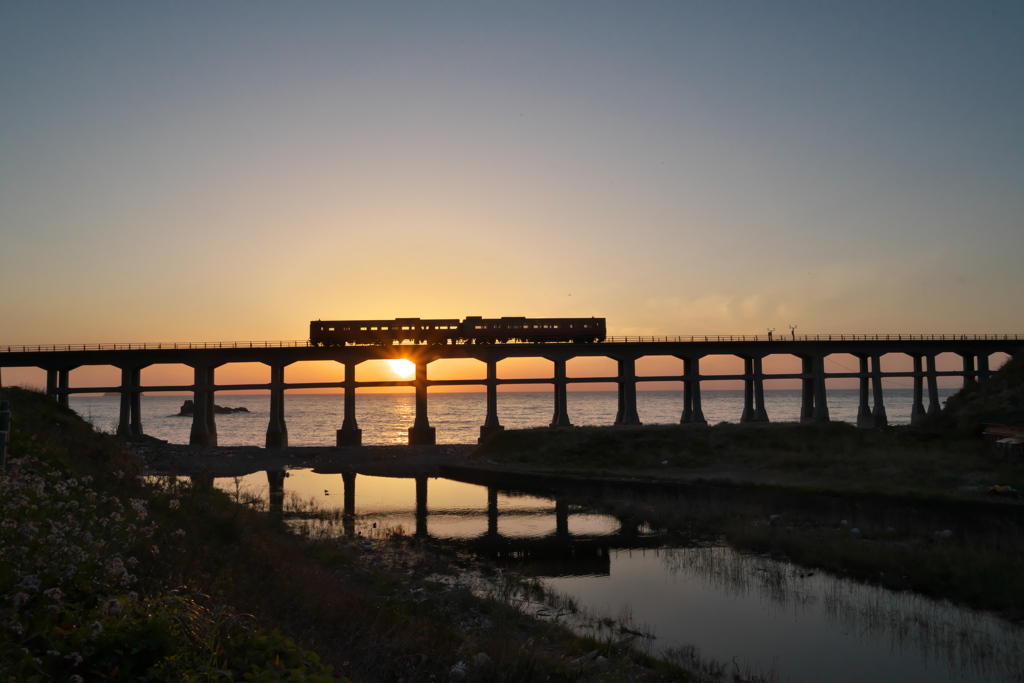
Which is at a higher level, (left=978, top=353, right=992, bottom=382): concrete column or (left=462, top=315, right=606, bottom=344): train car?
(left=462, top=315, right=606, bottom=344): train car

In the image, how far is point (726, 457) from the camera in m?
34.5

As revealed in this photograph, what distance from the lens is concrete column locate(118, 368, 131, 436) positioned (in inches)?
2002

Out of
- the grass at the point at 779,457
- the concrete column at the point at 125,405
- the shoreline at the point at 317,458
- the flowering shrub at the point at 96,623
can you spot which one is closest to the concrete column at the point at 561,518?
the grass at the point at 779,457

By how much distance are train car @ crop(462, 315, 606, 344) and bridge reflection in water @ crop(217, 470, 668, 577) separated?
23.2m

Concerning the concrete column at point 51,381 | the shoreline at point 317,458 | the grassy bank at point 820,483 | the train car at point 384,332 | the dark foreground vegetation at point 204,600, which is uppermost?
the train car at point 384,332

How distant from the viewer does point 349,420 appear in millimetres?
54031

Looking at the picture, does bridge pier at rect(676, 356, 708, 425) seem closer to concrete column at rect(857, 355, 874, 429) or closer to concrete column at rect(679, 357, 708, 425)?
concrete column at rect(679, 357, 708, 425)

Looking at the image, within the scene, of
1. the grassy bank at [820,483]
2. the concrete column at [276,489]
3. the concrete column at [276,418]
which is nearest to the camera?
the grassy bank at [820,483]

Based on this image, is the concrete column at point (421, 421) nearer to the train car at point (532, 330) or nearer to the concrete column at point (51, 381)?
the train car at point (532, 330)

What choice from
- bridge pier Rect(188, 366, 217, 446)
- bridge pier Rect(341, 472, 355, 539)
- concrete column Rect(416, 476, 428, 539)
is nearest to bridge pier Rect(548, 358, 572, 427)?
concrete column Rect(416, 476, 428, 539)

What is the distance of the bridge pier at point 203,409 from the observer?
51750mm

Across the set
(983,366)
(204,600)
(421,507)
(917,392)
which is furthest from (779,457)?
(983,366)

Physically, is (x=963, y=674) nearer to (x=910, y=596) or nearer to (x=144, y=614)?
(x=910, y=596)

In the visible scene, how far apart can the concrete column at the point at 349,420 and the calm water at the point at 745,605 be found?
30.3 metres
